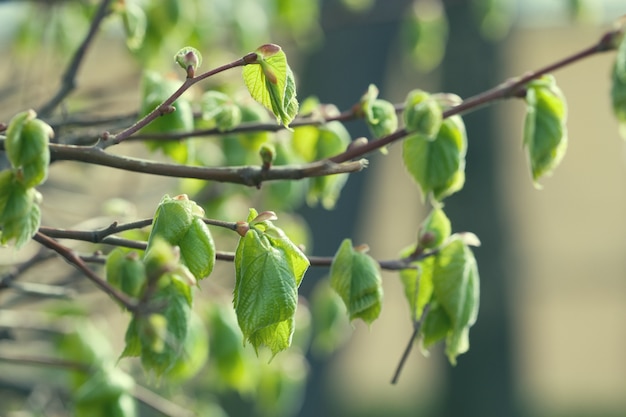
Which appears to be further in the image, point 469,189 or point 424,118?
point 469,189

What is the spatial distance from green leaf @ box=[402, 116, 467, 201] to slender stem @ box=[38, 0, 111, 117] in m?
0.79

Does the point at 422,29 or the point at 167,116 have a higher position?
the point at 422,29

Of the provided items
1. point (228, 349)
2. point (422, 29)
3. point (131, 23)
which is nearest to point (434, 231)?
point (131, 23)

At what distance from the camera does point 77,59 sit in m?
2.31

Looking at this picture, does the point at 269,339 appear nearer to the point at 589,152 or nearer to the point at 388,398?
the point at 388,398

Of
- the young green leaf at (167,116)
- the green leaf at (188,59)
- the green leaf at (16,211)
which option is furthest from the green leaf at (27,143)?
the young green leaf at (167,116)

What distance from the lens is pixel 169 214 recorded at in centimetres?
144

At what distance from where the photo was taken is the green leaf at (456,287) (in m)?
1.72

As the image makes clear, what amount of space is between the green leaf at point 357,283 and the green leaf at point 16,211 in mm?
467

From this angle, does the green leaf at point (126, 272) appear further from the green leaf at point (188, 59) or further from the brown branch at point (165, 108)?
the green leaf at point (188, 59)

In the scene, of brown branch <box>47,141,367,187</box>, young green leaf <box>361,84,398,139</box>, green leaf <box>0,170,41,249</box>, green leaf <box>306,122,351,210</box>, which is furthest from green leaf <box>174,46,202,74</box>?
green leaf <box>306,122,351,210</box>

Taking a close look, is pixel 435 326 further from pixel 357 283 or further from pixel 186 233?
pixel 186 233

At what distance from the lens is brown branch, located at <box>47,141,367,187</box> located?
1521 millimetres

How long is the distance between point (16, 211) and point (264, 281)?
1.21 feet
